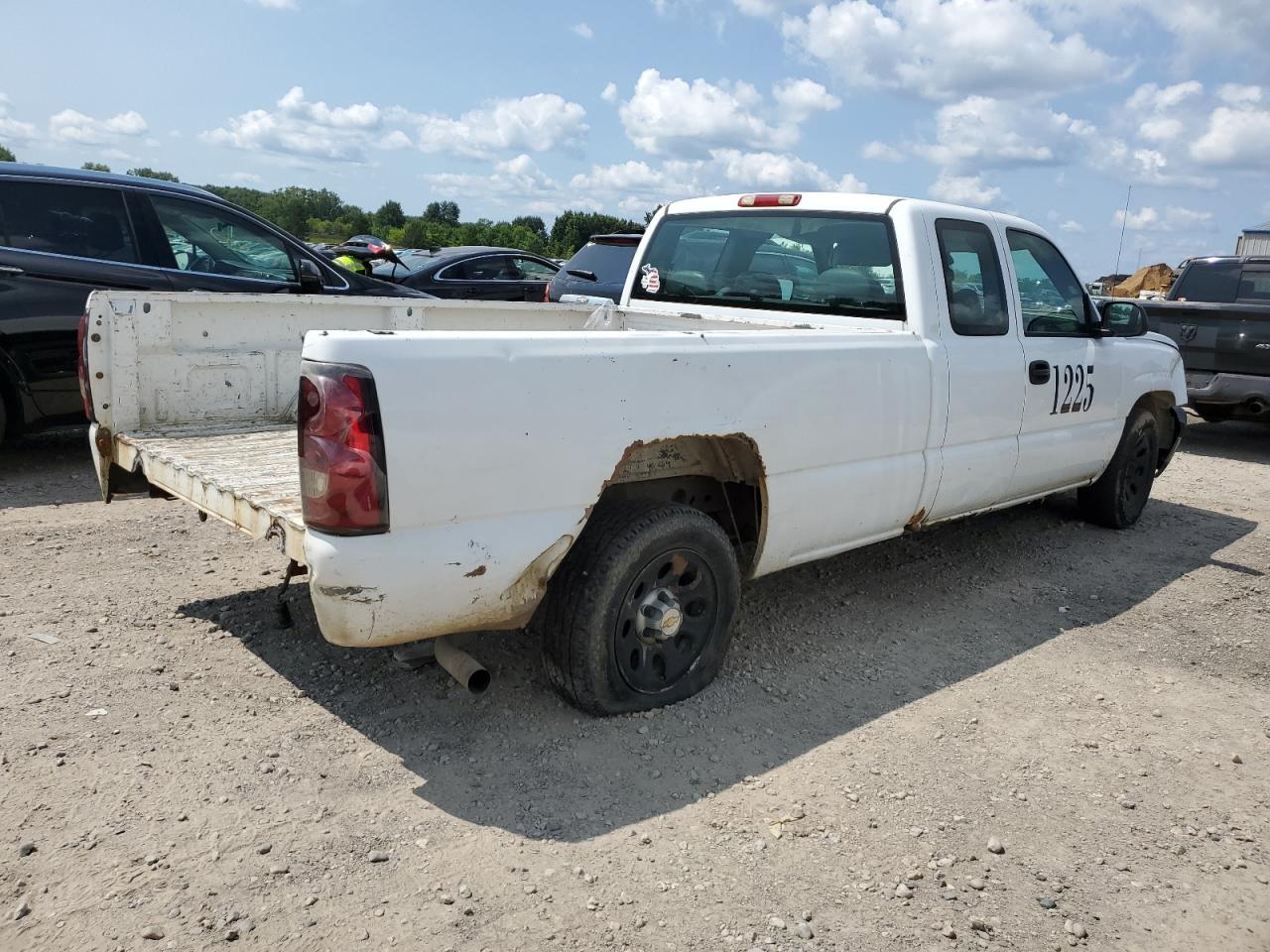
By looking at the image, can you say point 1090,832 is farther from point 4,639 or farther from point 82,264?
point 82,264

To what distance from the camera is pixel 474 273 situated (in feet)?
43.1

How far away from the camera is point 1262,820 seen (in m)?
3.35

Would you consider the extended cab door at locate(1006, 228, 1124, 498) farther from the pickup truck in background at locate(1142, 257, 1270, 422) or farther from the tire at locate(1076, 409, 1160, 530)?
the pickup truck in background at locate(1142, 257, 1270, 422)

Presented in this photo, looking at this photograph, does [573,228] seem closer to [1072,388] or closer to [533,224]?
[533,224]

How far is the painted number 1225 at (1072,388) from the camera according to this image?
535 centimetres

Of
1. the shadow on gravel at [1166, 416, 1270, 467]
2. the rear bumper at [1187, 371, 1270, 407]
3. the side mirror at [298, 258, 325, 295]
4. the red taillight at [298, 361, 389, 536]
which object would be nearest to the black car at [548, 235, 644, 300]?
the side mirror at [298, 258, 325, 295]

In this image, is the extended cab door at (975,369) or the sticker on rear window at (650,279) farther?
the sticker on rear window at (650,279)

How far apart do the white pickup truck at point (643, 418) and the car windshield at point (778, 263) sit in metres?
0.01

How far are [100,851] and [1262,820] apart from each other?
11.5 feet

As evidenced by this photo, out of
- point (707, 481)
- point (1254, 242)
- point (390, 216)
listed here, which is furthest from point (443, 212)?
point (707, 481)

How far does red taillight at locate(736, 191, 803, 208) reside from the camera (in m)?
5.02

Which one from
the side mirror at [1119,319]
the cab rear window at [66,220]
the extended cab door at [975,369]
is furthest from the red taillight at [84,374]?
the side mirror at [1119,319]

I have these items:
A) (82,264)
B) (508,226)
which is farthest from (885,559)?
(508,226)

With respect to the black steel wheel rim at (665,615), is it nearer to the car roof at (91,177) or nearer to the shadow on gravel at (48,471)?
the shadow on gravel at (48,471)
